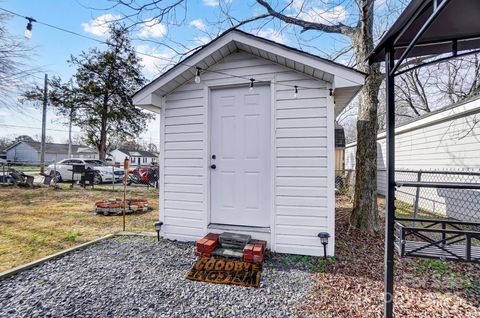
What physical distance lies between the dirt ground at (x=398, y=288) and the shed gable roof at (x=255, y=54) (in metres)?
2.32

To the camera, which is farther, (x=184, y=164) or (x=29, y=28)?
(x=184, y=164)

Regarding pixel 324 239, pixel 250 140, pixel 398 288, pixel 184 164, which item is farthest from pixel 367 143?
pixel 184 164

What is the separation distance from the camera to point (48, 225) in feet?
16.2

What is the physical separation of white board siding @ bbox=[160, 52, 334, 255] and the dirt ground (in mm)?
592

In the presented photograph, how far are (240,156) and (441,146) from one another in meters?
5.59

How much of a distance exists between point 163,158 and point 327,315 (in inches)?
125

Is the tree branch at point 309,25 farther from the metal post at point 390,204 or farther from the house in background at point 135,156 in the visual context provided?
the house in background at point 135,156

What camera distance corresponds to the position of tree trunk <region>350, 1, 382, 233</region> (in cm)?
442

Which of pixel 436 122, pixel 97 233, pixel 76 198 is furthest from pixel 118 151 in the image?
pixel 436 122

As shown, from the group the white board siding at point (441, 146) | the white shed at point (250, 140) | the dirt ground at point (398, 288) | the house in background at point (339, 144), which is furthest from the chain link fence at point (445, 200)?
the house in background at point (339, 144)

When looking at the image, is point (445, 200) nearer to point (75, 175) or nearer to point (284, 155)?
point (284, 155)

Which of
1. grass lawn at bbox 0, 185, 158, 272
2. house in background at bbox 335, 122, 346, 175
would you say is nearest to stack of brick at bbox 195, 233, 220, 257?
grass lawn at bbox 0, 185, 158, 272

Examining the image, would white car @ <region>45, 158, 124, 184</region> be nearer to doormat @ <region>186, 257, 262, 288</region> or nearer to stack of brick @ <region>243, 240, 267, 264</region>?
doormat @ <region>186, 257, 262, 288</region>

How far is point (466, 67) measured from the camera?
1134 centimetres
